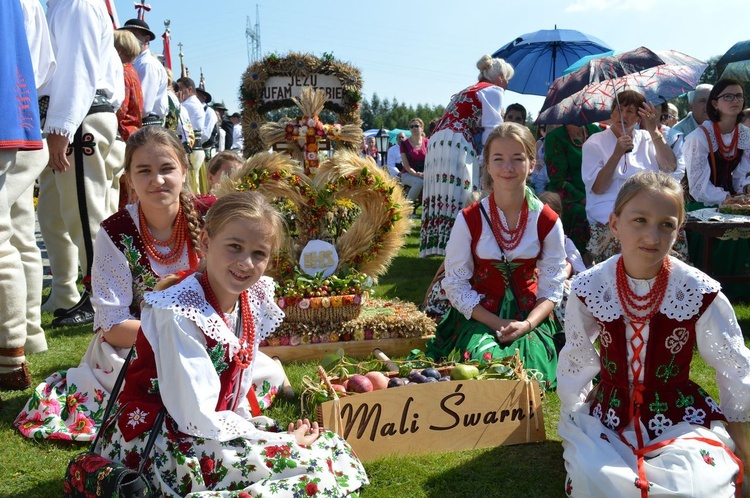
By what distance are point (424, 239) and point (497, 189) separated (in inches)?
156

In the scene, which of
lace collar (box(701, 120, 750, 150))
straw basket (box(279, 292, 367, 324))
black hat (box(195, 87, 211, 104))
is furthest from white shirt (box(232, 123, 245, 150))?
straw basket (box(279, 292, 367, 324))

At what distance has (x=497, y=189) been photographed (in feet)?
13.5

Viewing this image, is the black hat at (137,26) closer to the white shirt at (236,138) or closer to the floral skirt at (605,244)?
the floral skirt at (605,244)

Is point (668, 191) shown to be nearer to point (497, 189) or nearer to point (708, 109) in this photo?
point (497, 189)

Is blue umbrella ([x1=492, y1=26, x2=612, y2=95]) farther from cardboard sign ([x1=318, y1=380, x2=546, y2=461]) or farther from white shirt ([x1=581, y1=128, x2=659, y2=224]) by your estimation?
cardboard sign ([x1=318, y1=380, x2=546, y2=461])

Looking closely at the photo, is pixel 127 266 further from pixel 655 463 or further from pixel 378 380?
pixel 655 463

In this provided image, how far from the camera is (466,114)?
737cm

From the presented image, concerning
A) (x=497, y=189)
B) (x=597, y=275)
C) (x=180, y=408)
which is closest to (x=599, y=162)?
(x=497, y=189)

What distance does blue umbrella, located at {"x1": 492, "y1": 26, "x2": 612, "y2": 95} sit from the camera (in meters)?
10.3

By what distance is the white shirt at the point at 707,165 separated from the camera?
6480 mm

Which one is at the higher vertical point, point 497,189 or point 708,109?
point 708,109

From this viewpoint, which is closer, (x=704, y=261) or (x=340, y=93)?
(x=704, y=261)

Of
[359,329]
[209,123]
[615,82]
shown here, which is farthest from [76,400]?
[209,123]

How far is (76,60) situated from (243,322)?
2881mm
